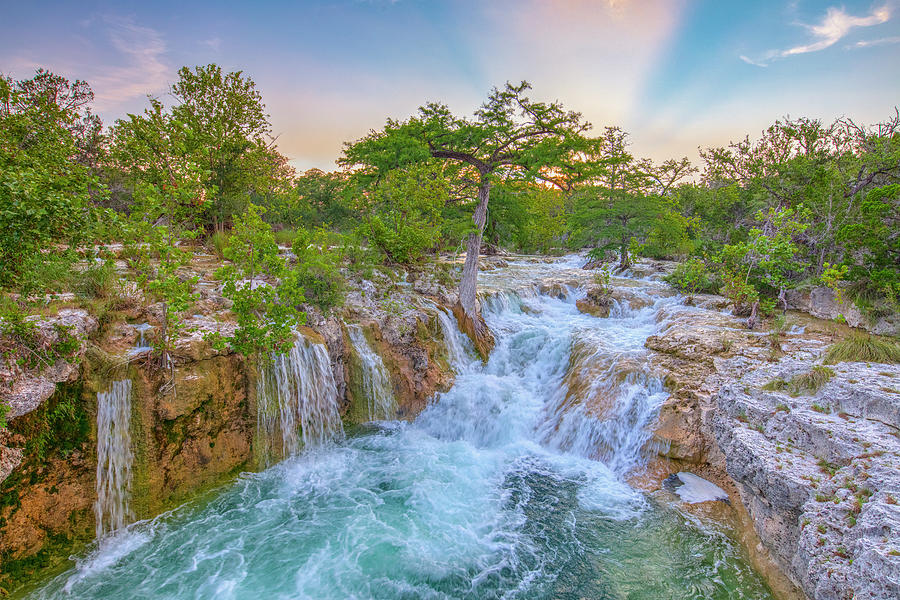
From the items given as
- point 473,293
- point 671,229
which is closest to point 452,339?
point 473,293

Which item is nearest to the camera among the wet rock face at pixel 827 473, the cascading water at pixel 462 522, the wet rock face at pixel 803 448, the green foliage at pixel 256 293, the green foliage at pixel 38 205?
the wet rock face at pixel 827 473

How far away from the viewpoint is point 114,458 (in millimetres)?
4918

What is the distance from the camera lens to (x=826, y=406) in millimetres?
5121

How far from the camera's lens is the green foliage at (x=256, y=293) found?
5.77 meters

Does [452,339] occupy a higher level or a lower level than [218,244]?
lower

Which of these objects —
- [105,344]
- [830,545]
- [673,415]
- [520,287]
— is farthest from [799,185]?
[105,344]

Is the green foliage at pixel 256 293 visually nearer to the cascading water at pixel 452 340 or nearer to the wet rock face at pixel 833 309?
the cascading water at pixel 452 340

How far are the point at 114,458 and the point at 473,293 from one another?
863cm

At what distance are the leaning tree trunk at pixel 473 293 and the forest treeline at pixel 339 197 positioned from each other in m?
0.13

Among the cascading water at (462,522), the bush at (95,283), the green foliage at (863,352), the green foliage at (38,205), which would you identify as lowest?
the cascading water at (462,522)

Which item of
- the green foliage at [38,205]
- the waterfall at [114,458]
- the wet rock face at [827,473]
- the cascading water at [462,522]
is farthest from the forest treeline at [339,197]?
the wet rock face at [827,473]

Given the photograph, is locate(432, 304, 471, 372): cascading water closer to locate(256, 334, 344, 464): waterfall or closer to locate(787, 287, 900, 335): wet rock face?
locate(256, 334, 344, 464): waterfall

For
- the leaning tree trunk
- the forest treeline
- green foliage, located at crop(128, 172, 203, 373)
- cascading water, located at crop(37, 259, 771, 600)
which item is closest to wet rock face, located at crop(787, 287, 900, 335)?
the forest treeline

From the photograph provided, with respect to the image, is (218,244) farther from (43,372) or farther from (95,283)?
(43,372)
